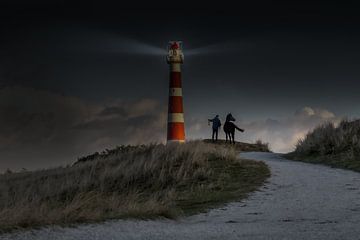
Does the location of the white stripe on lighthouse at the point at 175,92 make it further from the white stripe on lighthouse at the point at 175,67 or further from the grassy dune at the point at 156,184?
the grassy dune at the point at 156,184

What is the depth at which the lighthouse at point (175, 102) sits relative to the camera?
3994 centimetres

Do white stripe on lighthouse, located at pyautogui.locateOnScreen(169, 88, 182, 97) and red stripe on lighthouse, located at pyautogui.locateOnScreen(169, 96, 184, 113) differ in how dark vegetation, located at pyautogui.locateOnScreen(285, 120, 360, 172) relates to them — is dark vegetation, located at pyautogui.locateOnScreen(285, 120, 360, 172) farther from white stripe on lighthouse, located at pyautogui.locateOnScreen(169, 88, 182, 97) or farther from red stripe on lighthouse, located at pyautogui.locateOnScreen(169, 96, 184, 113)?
white stripe on lighthouse, located at pyautogui.locateOnScreen(169, 88, 182, 97)

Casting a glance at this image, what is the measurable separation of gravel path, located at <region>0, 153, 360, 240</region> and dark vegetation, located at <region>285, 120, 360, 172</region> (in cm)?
358

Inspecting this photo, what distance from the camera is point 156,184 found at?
19.2m

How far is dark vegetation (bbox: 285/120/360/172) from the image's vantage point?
21.9 metres

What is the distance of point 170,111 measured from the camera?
1583 inches

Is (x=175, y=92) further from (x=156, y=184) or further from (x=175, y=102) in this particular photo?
(x=156, y=184)

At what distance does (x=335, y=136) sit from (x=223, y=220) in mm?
15382

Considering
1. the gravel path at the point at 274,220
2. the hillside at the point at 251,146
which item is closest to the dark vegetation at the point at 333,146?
the gravel path at the point at 274,220

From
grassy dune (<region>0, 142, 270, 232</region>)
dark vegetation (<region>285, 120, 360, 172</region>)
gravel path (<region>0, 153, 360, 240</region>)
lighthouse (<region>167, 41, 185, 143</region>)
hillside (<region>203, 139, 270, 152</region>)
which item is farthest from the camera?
lighthouse (<region>167, 41, 185, 143</region>)

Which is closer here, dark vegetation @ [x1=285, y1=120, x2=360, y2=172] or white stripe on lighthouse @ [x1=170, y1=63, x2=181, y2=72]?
dark vegetation @ [x1=285, y1=120, x2=360, y2=172]

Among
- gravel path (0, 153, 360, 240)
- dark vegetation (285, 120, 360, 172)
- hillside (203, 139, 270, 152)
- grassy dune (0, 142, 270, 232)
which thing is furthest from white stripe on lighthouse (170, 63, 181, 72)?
gravel path (0, 153, 360, 240)

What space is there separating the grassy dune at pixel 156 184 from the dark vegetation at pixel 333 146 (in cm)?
327

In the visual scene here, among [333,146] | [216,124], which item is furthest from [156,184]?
[216,124]
